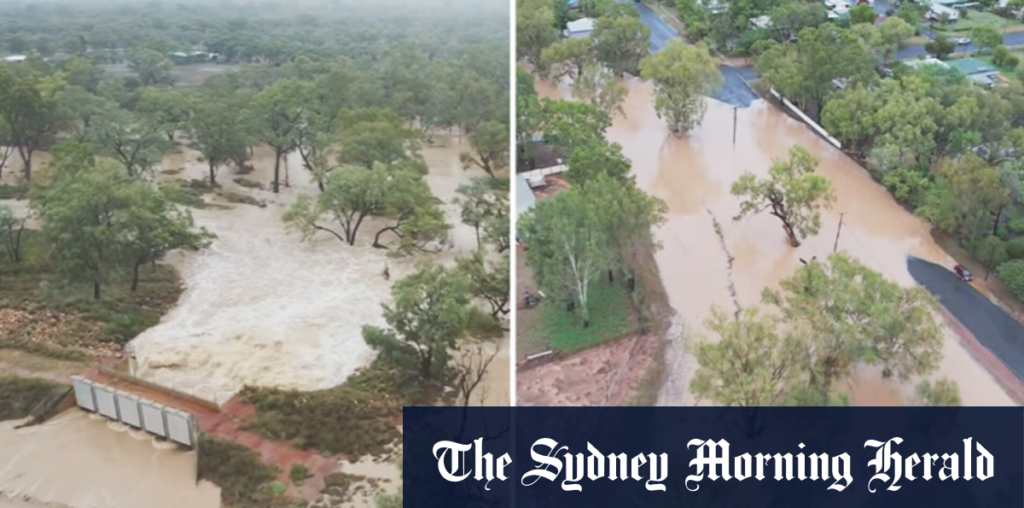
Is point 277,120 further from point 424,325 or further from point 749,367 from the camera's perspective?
point 749,367

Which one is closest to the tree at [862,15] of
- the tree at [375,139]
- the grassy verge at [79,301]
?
the tree at [375,139]

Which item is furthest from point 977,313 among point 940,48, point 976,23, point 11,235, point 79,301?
point 11,235

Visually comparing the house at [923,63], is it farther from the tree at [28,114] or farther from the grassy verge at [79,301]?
the tree at [28,114]

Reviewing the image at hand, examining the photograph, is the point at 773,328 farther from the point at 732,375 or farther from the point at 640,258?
the point at 640,258

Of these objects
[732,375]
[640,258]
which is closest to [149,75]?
[640,258]

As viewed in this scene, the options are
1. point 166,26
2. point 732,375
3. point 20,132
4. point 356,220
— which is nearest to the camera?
point 732,375

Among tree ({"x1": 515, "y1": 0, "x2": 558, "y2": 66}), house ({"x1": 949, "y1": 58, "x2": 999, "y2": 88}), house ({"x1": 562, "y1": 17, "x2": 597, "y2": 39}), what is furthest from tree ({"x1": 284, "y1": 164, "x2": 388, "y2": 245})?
house ({"x1": 949, "y1": 58, "x2": 999, "y2": 88})

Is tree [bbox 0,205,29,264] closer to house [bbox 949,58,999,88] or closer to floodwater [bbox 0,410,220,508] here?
floodwater [bbox 0,410,220,508]
